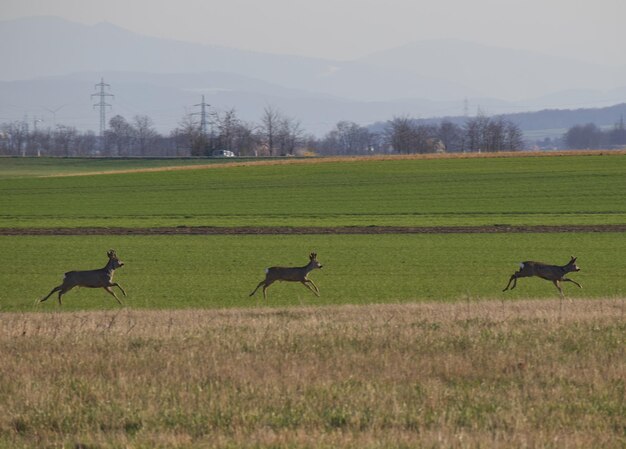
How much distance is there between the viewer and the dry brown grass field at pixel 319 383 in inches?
408

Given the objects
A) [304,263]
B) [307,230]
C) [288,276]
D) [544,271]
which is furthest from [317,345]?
[307,230]

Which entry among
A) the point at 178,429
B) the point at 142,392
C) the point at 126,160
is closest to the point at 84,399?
the point at 142,392

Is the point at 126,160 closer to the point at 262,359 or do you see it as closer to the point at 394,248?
the point at 394,248

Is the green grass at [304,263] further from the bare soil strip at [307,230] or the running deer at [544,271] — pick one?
the bare soil strip at [307,230]

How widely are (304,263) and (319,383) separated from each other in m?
19.9

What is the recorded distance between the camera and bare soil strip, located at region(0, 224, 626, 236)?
137 feet

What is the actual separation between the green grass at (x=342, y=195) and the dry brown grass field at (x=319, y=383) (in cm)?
3033

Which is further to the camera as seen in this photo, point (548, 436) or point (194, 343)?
point (194, 343)

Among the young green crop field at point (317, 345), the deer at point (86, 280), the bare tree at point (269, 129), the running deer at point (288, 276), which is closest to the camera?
the young green crop field at point (317, 345)

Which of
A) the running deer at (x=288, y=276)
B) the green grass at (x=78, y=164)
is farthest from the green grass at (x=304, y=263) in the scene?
the green grass at (x=78, y=164)

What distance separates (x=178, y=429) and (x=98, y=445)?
85 cm

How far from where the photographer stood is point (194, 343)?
48.1 feet

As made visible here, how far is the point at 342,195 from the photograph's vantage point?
62.8 meters

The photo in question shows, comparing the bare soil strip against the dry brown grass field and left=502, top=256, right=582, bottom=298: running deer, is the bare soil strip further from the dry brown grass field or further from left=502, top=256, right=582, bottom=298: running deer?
the dry brown grass field
